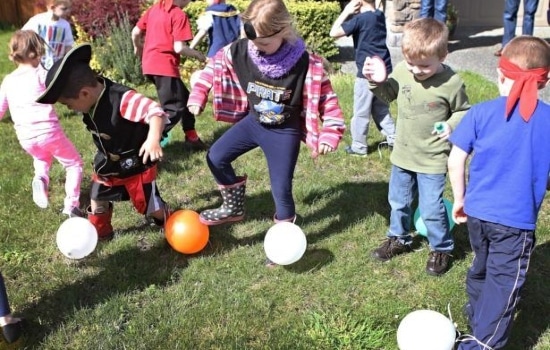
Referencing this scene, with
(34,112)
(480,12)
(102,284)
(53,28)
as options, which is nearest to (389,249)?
(102,284)

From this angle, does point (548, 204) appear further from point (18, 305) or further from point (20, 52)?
point (20, 52)

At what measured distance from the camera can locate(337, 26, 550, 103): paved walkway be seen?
922 centimetres

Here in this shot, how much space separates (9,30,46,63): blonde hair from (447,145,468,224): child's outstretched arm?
323 centimetres

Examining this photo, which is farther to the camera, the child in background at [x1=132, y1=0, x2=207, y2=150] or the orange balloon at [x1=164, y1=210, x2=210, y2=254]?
the child in background at [x1=132, y1=0, x2=207, y2=150]

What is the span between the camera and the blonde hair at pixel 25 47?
4.23 m

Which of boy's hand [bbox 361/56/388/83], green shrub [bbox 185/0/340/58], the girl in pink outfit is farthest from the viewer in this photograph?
green shrub [bbox 185/0/340/58]

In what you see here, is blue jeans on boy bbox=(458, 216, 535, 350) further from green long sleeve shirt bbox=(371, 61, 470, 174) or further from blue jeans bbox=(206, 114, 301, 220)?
blue jeans bbox=(206, 114, 301, 220)

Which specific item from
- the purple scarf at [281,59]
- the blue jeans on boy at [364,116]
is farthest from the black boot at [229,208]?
the blue jeans on boy at [364,116]

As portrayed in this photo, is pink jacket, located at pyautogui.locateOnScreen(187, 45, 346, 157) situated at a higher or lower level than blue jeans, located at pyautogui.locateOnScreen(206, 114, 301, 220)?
higher

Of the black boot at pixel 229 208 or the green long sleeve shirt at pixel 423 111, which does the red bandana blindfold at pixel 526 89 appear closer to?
the green long sleeve shirt at pixel 423 111

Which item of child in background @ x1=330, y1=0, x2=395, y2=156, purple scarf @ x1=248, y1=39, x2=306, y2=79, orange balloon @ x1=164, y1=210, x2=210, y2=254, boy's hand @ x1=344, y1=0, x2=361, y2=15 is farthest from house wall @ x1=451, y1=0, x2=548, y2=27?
orange balloon @ x1=164, y1=210, x2=210, y2=254

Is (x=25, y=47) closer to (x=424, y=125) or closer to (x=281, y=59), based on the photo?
(x=281, y=59)

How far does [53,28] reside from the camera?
20.7ft

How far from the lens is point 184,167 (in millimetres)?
5375
